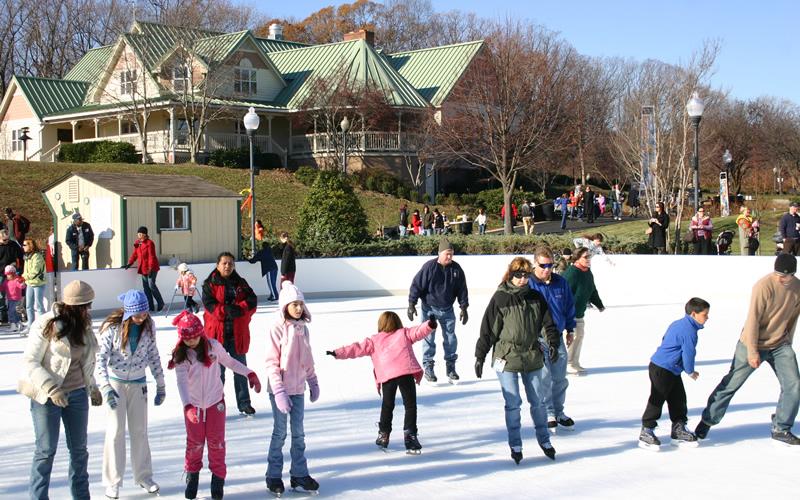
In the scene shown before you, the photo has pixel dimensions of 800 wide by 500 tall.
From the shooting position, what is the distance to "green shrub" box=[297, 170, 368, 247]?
23.3m

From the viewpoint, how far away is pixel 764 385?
397 inches

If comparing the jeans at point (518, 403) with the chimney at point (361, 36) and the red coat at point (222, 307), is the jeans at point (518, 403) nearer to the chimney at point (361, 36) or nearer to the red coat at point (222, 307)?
the red coat at point (222, 307)

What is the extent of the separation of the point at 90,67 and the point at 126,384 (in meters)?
48.2

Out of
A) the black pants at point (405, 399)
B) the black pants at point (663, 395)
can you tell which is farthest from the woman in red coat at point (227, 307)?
the black pants at point (663, 395)

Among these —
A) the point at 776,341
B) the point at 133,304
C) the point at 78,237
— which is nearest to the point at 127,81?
the point at 78,237

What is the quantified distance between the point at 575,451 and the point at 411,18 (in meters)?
72.5

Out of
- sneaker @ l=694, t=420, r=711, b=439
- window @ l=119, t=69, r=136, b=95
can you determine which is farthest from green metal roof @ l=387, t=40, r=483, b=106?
sneaker @ l=694, t=420, r=711, b=439

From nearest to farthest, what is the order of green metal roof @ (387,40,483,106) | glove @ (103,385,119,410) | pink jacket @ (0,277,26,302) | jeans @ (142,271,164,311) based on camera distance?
glove @ (103,385,119,410), pink jacket @ (0,277,26,302), jeans @ (142,271,164,311), green metal roof @ (387,40,483,106)

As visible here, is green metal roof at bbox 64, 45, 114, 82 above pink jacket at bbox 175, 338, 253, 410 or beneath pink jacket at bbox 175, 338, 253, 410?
above

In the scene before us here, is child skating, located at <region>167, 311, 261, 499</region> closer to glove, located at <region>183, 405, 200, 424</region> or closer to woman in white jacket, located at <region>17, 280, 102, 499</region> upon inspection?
glove, located at <region>183, 405, 200, 424</region>

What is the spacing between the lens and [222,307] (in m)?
8.47

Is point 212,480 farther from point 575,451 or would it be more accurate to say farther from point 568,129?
point 568,129

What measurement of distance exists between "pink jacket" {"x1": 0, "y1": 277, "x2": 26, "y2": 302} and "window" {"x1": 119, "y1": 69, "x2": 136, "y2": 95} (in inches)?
1081

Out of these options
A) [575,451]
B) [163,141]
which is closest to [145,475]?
[575,451]
